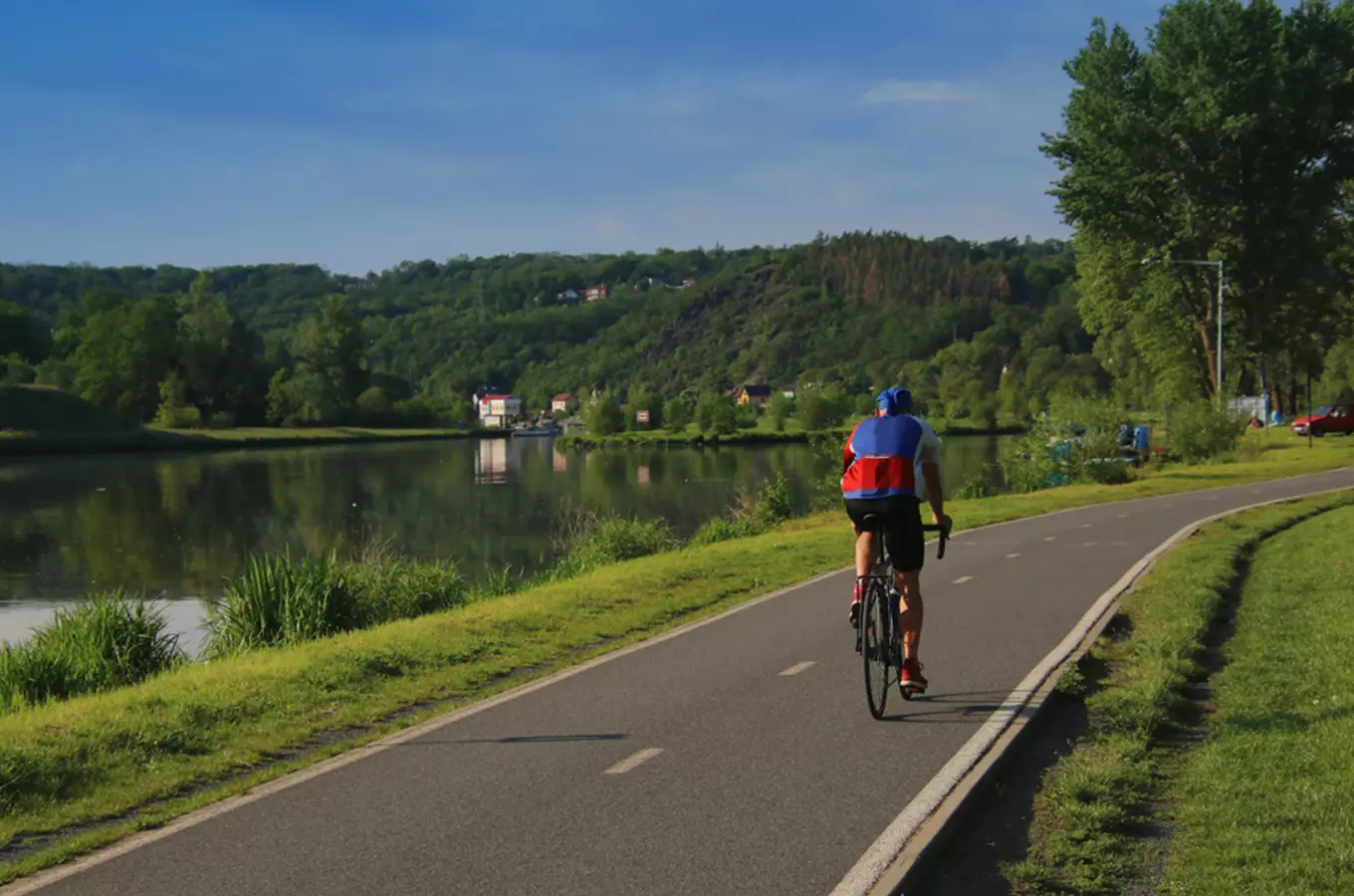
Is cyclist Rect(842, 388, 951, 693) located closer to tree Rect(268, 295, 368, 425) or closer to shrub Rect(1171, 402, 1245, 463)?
shrub Rect(1171, 402, 1245, 463)

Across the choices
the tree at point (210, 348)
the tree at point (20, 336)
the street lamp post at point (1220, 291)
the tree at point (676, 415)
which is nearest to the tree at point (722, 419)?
the tree at point (676, 415)

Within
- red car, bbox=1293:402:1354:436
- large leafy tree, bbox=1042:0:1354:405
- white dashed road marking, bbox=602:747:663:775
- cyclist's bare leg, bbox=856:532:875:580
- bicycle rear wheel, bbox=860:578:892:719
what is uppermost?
large leafy tree, bbox=1042:0:1354:405

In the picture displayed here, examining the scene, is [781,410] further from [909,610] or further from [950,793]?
[950,793]

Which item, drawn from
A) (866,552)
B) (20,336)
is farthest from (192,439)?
(866,552)

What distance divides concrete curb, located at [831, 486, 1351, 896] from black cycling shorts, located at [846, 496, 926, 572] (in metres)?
1.12

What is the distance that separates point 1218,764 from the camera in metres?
7.21

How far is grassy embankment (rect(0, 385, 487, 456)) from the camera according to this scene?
333ft

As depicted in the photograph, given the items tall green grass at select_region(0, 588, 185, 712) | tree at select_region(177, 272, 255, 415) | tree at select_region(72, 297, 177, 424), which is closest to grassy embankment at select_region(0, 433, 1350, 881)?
tall green grass at select_region(0, 588, 185, 712)

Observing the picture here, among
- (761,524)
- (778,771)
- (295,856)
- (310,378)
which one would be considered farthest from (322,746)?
(310,378)

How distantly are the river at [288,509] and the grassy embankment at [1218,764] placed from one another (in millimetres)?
10734

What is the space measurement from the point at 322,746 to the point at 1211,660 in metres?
6.72

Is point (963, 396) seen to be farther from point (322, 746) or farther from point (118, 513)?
point (322, 746)

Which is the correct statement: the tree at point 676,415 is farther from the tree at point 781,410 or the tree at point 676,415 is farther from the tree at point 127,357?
the tree at point 127,357

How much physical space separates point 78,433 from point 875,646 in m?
112
